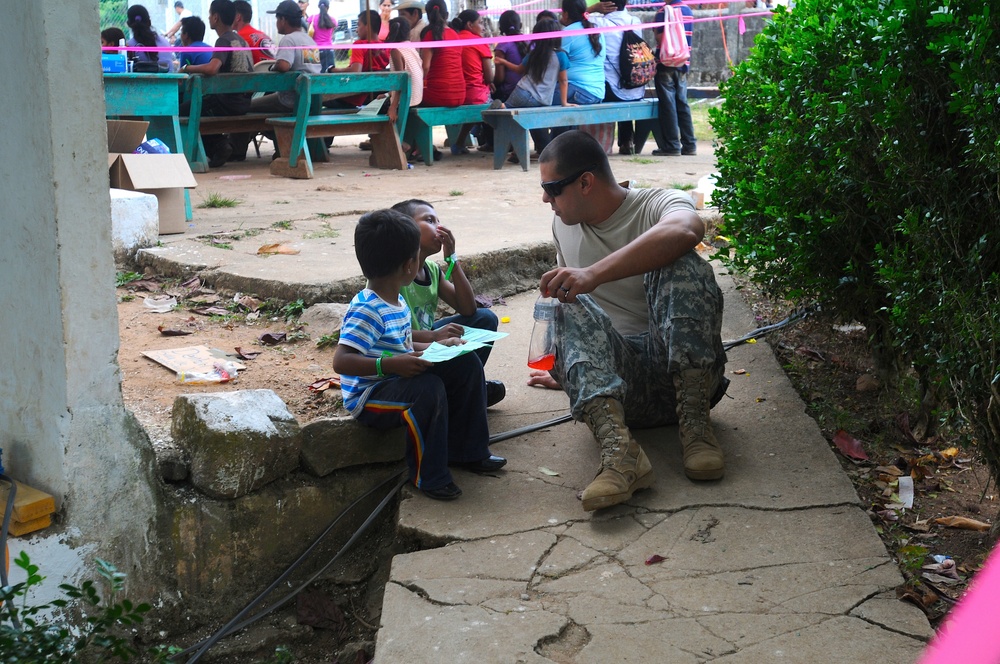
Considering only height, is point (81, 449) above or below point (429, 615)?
above

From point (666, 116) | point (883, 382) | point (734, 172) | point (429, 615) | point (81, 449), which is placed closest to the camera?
point (429, 615)

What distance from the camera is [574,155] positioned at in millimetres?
3068

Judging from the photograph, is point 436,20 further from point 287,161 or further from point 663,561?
point 663,561

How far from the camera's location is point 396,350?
2994mm

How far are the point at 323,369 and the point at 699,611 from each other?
1.95m

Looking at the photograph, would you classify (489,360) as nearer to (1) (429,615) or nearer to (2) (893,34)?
(1) (429,615)

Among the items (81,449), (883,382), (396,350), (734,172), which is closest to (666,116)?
(734,172)

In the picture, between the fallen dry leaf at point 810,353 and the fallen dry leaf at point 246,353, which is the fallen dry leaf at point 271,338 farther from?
the fallen dry leaf at point 810,353

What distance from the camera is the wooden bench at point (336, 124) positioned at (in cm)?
869

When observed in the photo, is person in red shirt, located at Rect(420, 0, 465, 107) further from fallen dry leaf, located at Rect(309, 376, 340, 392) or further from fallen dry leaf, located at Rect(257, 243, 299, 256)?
fallen dry leaf, located at Rect(309, 376, 340, 392)

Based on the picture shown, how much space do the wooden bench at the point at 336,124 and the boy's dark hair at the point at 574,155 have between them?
594 cm

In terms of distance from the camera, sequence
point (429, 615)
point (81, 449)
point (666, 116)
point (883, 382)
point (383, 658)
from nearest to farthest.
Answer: point (383, 658), point (429, 615), point (81, 449), point (883, 382), point (666, 116)

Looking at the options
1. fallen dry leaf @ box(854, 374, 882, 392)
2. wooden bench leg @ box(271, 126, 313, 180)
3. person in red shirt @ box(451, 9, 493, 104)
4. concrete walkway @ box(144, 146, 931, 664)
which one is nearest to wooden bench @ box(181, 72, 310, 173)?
wooden bench leg @ box(271, 126, 313, 180)

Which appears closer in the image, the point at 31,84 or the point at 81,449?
the point at 31,84
